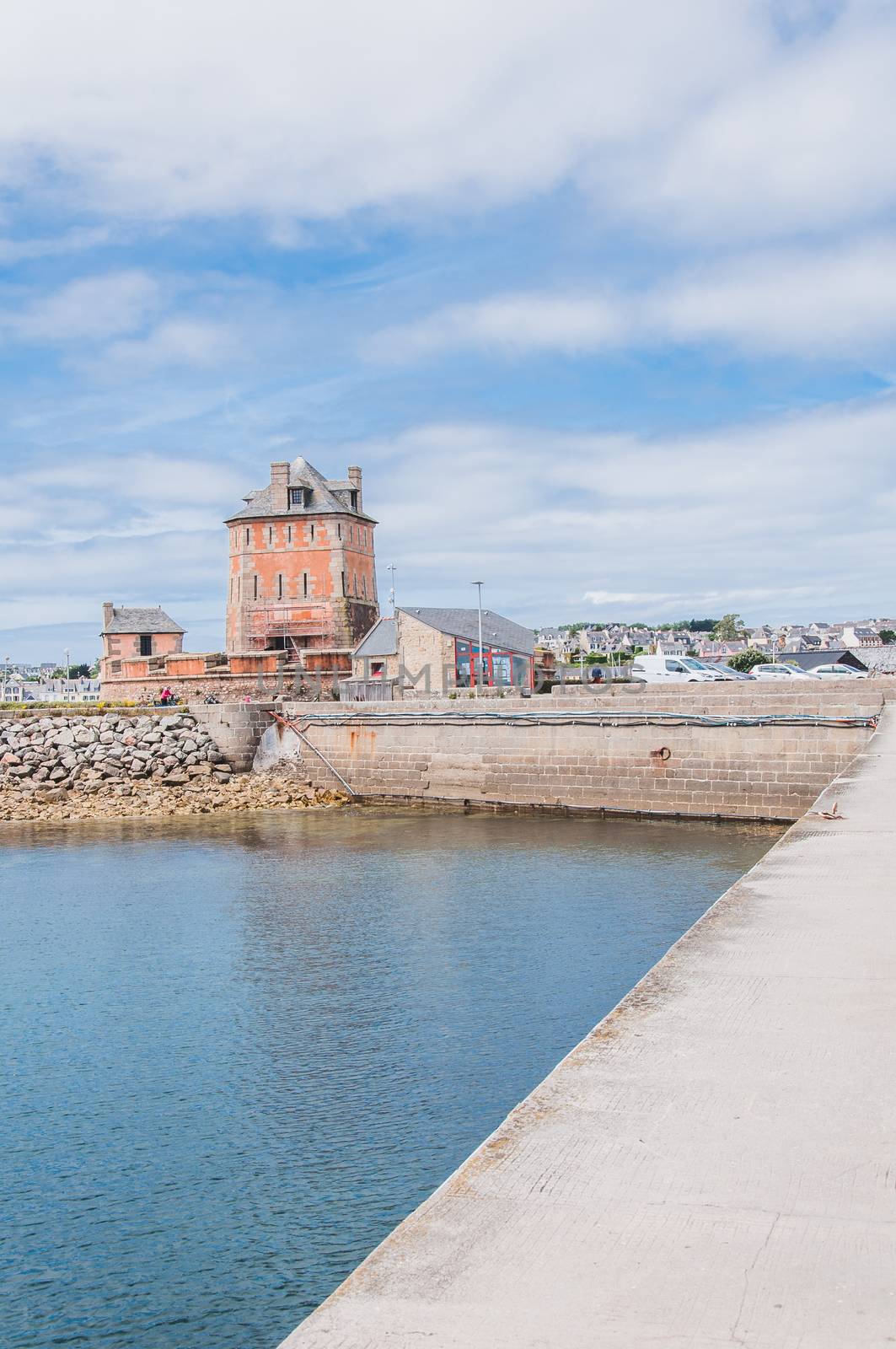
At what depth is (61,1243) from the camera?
7582 millimetres

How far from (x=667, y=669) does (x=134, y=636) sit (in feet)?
125

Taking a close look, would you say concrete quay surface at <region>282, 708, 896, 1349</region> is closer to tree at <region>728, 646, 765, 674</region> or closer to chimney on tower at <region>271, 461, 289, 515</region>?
chimney on tower at <region>271, 461, 289, 515</region>

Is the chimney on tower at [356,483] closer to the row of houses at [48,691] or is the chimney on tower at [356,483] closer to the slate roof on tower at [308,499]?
the slate roof on tower at [308,499]

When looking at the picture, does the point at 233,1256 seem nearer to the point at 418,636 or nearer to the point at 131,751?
the point at 131,751

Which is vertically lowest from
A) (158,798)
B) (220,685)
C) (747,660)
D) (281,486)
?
(158,798)

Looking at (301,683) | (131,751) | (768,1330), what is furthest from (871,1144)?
(301,683)

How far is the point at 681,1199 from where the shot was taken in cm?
394

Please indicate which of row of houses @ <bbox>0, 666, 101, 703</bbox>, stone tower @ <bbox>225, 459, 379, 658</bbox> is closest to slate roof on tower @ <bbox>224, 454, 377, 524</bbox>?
stone tower @ <bbox>225, 459, 379, 658</bbox>

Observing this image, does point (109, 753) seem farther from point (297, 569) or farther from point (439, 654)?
point (297, 569)

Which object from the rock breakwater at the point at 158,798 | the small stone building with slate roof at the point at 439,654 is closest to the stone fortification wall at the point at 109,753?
the rock breakwater at the point at 158,798

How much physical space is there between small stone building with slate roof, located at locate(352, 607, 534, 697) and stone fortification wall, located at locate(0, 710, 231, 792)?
9189 millimetres

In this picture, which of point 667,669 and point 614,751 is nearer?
point 614,751

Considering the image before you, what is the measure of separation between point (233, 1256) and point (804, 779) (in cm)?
2023

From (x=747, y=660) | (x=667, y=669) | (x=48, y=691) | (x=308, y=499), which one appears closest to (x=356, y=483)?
(x=308, y=499)
